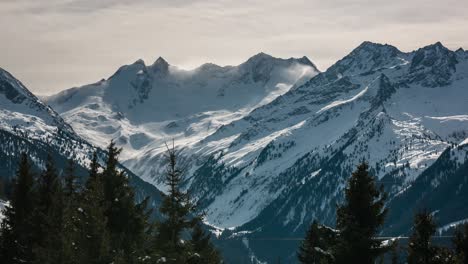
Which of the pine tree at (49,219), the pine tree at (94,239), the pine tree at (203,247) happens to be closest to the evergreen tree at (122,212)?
the pine tree at (49,219)

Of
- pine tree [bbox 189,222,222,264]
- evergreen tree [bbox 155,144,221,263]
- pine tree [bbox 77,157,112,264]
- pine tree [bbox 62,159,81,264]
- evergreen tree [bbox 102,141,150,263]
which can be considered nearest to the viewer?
pine tree [bbox 77,157,112,264]

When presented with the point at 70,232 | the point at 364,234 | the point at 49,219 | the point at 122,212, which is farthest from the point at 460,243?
the point at 49,219

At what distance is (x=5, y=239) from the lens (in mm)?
60938

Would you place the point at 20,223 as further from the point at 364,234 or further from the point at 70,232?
the point at 364,234

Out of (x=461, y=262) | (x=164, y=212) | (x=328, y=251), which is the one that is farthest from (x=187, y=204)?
(x=461, y=262)

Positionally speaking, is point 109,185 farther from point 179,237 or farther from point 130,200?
point 179,237

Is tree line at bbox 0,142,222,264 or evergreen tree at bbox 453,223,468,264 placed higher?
tree line at bbox 0,142,222,264

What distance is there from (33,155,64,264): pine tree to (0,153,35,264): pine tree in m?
0.56

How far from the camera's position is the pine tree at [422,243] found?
165 ft

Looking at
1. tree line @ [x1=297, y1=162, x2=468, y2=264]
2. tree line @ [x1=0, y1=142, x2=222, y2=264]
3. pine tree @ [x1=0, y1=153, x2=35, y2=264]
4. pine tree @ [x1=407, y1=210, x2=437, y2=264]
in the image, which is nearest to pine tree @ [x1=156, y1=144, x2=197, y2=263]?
tree line @ [x1=0, y1=142, x2=222, y2=264]

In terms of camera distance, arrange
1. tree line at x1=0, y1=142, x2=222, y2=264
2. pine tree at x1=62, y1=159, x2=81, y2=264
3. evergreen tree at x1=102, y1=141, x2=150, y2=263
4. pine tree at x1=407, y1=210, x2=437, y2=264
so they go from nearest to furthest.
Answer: pine tree at x1=62, y1=159, x2=81, y2=264
tree line at x1=0, y1=142, x2=222, y2=264
pine tree at x1=407, y1=210, x2=437, y2=264
evergreen tree at x1=102, y1=141, x2=150, y2=263

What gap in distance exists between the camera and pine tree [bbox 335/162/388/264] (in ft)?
150

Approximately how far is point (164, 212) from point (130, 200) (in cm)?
340

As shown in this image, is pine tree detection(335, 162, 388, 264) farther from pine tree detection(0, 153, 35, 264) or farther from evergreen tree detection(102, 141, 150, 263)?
pine tree detection(0, 153, 35, 264)
